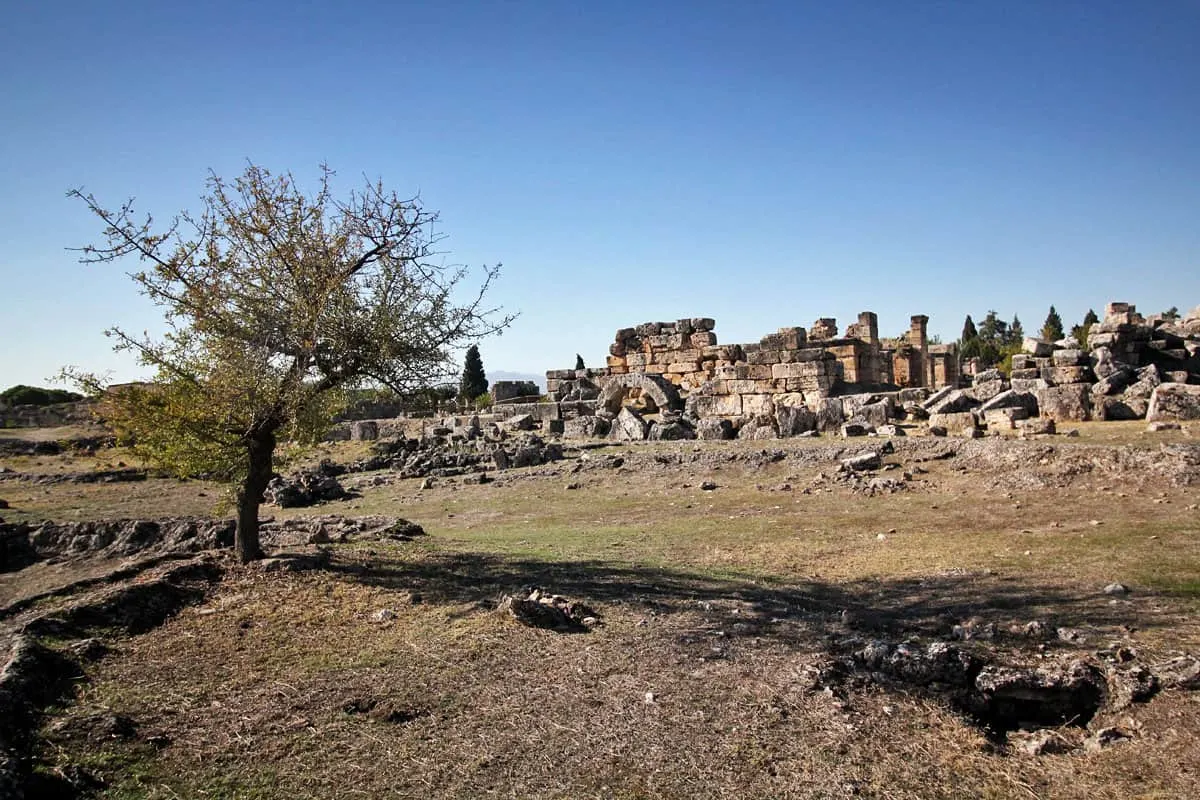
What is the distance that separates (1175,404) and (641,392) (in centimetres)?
1294

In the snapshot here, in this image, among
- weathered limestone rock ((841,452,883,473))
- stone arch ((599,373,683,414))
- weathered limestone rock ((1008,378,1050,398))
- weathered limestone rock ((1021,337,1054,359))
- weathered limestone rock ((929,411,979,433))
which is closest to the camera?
weathered limestone rock ((841,452,883,473))

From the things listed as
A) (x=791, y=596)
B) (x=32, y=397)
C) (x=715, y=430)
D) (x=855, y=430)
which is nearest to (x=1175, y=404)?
(x=855, y=430)

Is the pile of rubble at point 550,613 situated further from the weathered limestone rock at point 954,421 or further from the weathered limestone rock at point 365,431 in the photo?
the weathered limestone rock at point 365,431

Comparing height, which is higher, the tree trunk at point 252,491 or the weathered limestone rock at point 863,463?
the tree trunk at point 252,491

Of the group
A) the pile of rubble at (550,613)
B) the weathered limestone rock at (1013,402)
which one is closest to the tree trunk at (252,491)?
the pile of rubble at (550,613)

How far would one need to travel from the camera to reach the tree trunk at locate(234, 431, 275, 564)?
8.50m

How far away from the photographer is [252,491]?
28.2ft

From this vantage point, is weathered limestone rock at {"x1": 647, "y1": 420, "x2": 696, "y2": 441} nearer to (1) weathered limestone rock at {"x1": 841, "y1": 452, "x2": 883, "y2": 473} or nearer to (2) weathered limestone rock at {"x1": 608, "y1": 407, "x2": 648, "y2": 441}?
(2) weathered limestone rock at {"x1": 608, "y1": 407, "x2": 648, "y2": 441}

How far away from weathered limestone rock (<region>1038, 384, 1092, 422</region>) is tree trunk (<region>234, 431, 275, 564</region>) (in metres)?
14.9

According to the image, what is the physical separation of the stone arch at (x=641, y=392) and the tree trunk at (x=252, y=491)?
1578 centimetres

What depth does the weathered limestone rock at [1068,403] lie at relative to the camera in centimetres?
1700

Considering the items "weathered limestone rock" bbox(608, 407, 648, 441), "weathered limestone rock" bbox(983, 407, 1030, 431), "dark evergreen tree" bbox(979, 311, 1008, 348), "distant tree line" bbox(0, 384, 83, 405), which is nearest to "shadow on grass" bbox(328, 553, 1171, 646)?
"weathered limestone rock" bbox(983, 407, 1030, 431)

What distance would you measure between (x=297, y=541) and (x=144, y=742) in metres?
5.75

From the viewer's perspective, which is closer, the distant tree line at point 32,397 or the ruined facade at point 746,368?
the ruined facade at point 746,368
